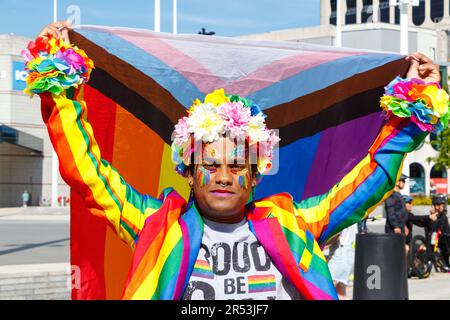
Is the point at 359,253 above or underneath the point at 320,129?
underneath

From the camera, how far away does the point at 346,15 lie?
9488 cm

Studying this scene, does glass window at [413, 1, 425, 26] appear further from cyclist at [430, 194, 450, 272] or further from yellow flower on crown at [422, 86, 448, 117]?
yellow flower on crown at [422, 86, 448, 117]

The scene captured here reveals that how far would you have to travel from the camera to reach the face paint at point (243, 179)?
3477 mm

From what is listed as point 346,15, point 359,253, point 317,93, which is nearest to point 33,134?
point 359,253

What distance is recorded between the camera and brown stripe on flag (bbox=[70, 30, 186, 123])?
450 centimetres

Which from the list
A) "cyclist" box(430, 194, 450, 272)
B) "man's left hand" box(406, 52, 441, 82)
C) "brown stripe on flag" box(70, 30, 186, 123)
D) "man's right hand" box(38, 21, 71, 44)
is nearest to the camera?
"man's right hand" box(38, 21, 71, 44)

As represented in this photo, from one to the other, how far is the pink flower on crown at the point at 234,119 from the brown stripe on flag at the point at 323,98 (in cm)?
131

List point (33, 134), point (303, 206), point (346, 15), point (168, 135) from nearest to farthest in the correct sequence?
point (303, 206)
point (168, 135)
point (33, 134)
point (346, 15)

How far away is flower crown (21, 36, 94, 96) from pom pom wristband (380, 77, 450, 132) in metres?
1.27

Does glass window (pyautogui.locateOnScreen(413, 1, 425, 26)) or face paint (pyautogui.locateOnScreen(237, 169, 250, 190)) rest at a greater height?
glass window (pyautogui.locateOnScreen(413, 1, 425, 26))

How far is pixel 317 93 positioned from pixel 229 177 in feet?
4.97

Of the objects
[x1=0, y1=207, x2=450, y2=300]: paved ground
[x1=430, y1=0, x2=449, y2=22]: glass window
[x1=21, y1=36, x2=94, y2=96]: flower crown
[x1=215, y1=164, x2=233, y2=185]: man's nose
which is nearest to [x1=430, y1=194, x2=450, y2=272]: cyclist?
[x1=0, y1=207, x2=450, y2=300]: paved ground

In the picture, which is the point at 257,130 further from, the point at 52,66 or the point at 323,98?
the point at 323,98
